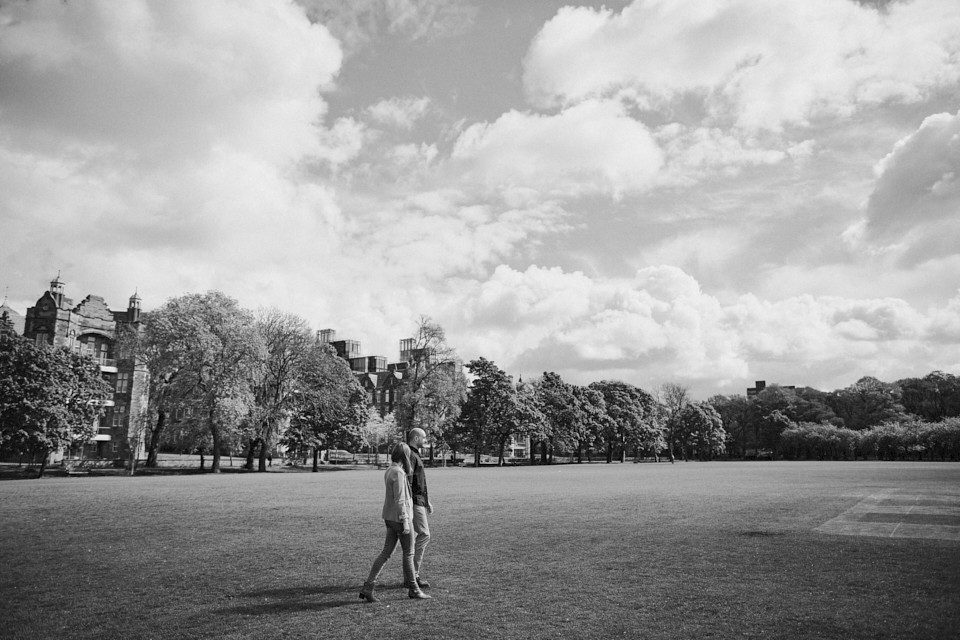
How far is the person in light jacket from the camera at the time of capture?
10.9 metres

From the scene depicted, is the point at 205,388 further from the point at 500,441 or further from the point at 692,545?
the point at 692,545

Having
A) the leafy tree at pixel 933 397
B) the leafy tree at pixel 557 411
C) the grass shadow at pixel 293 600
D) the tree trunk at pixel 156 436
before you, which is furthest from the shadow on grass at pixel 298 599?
the leafy tree at pixel 933 397

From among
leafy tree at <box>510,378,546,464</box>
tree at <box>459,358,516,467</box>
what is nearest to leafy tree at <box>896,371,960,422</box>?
leafy tree at <box>510,378,546,464</box>

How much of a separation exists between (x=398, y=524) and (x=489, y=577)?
270cm

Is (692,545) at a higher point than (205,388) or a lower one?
lower

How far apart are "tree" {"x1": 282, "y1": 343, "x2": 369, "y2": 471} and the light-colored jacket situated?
61.9 m

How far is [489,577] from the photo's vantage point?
41.3ft

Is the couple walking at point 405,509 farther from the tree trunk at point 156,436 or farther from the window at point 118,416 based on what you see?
the window at point 118,416

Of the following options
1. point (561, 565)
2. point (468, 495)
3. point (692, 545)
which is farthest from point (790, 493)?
point (561, 565)

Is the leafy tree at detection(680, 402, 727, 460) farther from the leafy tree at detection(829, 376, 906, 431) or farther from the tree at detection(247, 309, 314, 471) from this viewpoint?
the tree at detection(247, 309, 314, 471)

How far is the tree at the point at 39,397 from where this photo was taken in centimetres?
5128

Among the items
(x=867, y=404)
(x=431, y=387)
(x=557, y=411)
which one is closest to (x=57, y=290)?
(x=431, y=387)

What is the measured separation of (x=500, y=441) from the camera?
3585 inches

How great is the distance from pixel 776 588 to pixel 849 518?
39.7 ft
